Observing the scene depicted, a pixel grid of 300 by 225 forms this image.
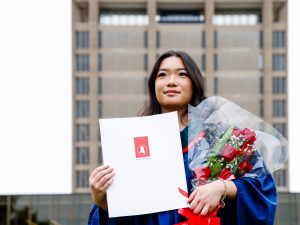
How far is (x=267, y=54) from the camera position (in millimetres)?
57500

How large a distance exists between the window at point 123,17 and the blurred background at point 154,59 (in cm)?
97

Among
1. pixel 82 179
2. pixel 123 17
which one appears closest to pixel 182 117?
pixel 82 179

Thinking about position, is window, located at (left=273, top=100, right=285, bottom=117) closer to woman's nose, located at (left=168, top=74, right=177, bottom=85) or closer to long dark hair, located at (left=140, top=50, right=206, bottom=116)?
long dark hair, located at (left=140, top=50, right=206, bottom=116)

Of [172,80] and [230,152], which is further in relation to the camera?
[172,80]

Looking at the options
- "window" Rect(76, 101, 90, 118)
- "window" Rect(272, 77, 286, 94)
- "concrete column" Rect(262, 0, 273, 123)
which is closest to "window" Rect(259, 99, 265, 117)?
"concrete column" Rect(262, 0, 273, 123)

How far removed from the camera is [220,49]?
58062 mm

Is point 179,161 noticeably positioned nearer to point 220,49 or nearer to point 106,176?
point 106,176

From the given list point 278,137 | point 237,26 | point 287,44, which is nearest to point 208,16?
point 237,26

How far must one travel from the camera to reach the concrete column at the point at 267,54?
56844mm

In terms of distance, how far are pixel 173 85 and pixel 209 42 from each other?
180ft

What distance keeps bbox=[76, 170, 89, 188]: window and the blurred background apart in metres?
0.07

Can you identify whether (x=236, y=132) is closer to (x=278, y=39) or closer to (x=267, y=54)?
(x=267, y=54)

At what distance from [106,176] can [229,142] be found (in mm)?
439

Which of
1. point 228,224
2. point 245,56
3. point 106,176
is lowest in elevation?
point 228,224
